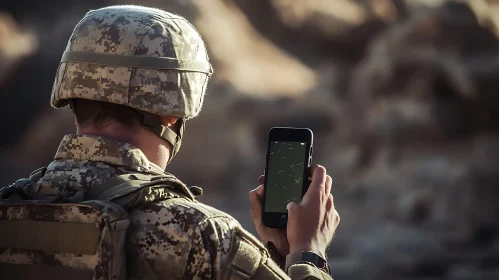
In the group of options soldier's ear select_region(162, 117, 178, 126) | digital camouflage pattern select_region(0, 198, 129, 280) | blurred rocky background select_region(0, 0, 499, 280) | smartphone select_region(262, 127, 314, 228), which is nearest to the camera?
digital camouflage pattern select_region(0, 198, 129, 280)

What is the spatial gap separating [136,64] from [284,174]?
55cm

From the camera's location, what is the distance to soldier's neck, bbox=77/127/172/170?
2.25m

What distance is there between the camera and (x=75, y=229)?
208cm

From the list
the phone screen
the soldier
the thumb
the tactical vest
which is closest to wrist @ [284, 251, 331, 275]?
the soldier

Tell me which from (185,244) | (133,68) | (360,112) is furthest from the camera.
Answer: (360,112)

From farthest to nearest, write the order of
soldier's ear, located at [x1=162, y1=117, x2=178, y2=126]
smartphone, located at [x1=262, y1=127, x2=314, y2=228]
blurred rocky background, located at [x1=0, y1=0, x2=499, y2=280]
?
blurred rocky background, located at [x1=0, y1=0, x2=499, y2=280]
smartphone, located at [x1=262, y1=127, x2=314, y2=228]
soldier's ear, located at [x1=162, y1=117, x2=178, y2=126]

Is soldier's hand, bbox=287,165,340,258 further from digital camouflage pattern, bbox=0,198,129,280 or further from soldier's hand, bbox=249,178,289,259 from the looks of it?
digital camouflage pattern, bbox=0,198,129,280

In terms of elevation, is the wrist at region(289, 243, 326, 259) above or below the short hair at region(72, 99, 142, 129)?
below

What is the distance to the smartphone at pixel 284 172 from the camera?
8.36 ft

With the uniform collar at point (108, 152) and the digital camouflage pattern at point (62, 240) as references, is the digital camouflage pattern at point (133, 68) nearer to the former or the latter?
the uniform collar at point (108, 152)

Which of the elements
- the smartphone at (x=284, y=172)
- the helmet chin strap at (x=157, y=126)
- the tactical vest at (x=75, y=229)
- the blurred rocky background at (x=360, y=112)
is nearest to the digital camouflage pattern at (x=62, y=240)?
the tactical vest at (x=75, y=229)

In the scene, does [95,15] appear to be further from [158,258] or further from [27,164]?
[27,164]

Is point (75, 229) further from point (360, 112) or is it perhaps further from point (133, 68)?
point (360, 112)

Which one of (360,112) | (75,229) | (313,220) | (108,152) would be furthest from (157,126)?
(360,112)
